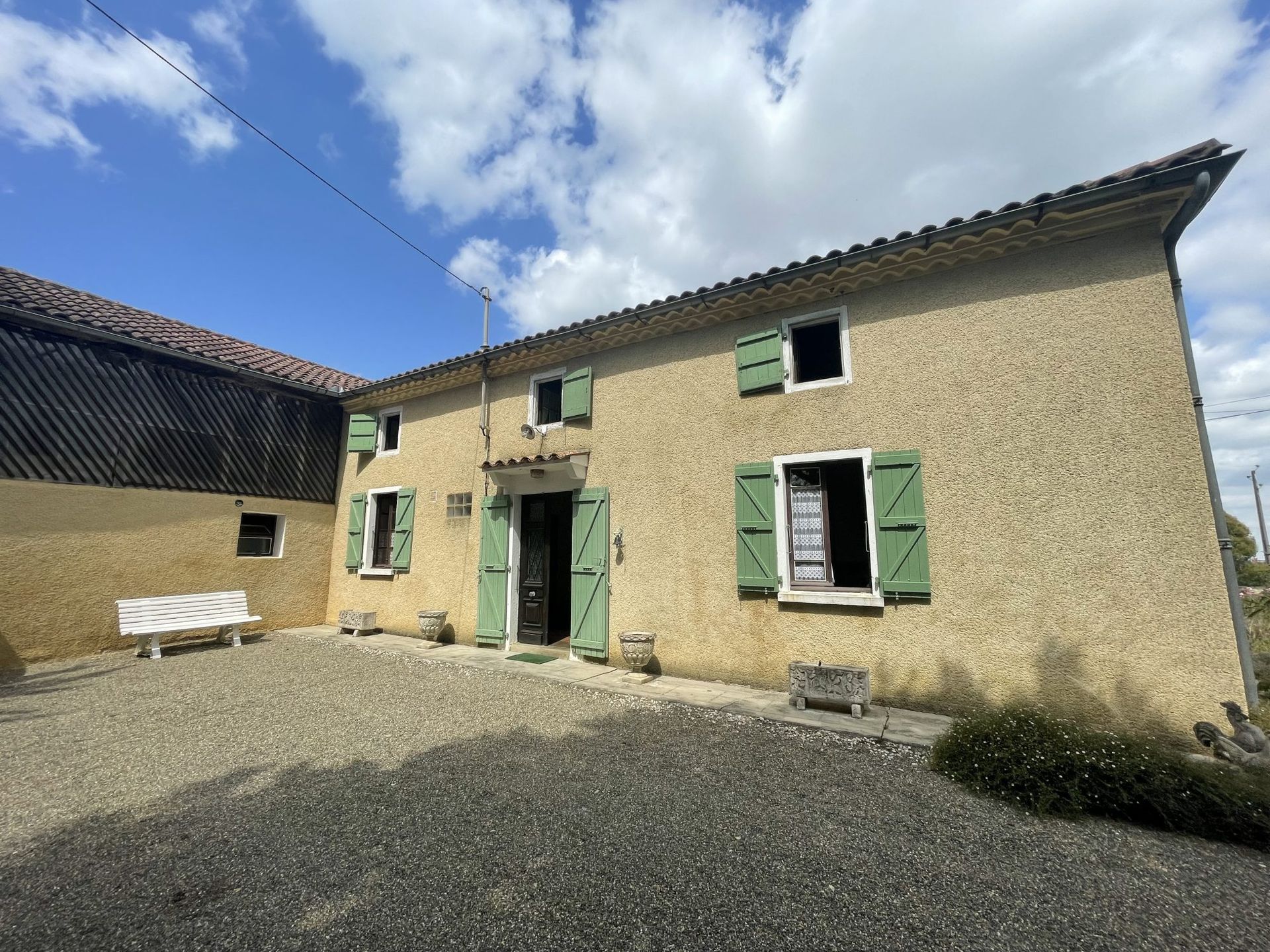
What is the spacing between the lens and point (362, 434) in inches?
406

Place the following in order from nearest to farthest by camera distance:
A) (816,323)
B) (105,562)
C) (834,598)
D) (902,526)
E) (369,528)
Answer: (902,526) < (834,598) < (816,323) < (105,562) < (369,528)

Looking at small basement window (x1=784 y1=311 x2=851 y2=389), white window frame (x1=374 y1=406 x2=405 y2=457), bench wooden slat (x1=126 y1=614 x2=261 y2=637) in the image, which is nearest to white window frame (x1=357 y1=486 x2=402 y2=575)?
white window frame (x1=374 y1=406 x2=405 y2=457)

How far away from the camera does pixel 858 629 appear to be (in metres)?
5.43

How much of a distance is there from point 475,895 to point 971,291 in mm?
6501

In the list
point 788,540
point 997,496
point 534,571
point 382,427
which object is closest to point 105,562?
point 382,427

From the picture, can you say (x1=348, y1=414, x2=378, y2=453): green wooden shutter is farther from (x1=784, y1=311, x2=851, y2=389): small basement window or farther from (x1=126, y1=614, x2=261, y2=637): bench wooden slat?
(x1=784, y1=311, x2=851, y2=389): small basement window

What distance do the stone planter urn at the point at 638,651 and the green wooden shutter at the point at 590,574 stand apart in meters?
0.66

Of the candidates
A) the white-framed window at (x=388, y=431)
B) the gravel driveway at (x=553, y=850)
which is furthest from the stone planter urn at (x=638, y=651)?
the white-framed window at (x=388, y=431)

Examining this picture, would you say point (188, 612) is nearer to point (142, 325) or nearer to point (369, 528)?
point (369, 528)

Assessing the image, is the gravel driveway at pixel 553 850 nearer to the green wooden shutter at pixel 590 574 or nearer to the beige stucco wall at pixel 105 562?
the green wooden shutter at pixel 590 574

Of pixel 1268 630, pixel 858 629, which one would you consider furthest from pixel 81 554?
pixel 1268 630

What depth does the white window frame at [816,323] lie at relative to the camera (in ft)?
19.3

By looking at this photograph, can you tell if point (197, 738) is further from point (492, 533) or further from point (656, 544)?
point (656, 544)

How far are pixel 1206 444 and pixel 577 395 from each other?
6.81 m
